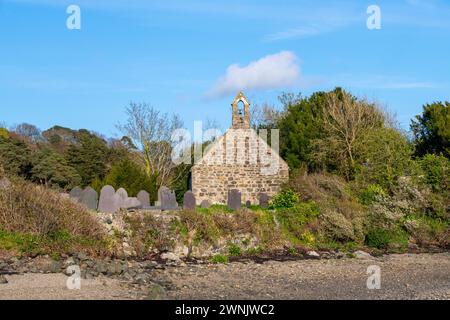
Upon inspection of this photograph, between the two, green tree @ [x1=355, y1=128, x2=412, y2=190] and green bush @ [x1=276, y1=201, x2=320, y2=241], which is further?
green tree @ [x1=355, y1=128, x2=412, y2=190]

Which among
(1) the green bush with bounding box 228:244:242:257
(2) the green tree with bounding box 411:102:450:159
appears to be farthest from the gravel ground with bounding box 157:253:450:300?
(2) the green tree with bounding box 411:102:450:159

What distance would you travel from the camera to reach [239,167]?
31.6 metres

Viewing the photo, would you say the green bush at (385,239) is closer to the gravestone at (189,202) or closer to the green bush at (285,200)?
the green bush at (285,200)

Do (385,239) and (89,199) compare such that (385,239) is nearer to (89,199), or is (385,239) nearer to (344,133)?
(344,133)

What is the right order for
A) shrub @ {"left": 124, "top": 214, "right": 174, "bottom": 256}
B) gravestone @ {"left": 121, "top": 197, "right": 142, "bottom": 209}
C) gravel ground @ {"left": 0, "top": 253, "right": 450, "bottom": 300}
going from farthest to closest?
1. gravestone @ {"left": 121, "top": 197, "right": 142, "bottom": 209}
2. shrub @ {"left": 124, "top": 214, "right": 174, "bottom": 256}
3. gravel ground @ {"left": 0, "top": 253, "right": 450, "bottom": 300}

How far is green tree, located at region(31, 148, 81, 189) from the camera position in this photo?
38500mm

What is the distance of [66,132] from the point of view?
225 feet

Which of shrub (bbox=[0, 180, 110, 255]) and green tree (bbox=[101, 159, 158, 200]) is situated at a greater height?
green tree (bbox=[101, 159, 158, 200])

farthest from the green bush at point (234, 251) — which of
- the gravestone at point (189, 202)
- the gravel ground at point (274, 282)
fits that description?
the gravestone at point (189, 202)

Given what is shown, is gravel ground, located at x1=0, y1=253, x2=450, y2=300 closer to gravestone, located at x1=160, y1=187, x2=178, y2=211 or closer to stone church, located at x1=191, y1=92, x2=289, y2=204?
gravestone, located at x1=160, y1=187, x2=178, y2=211

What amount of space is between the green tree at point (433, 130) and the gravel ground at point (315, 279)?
15.8 m

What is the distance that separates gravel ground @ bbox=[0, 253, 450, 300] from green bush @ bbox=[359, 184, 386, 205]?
5245 millimetres

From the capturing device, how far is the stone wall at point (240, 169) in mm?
31016
